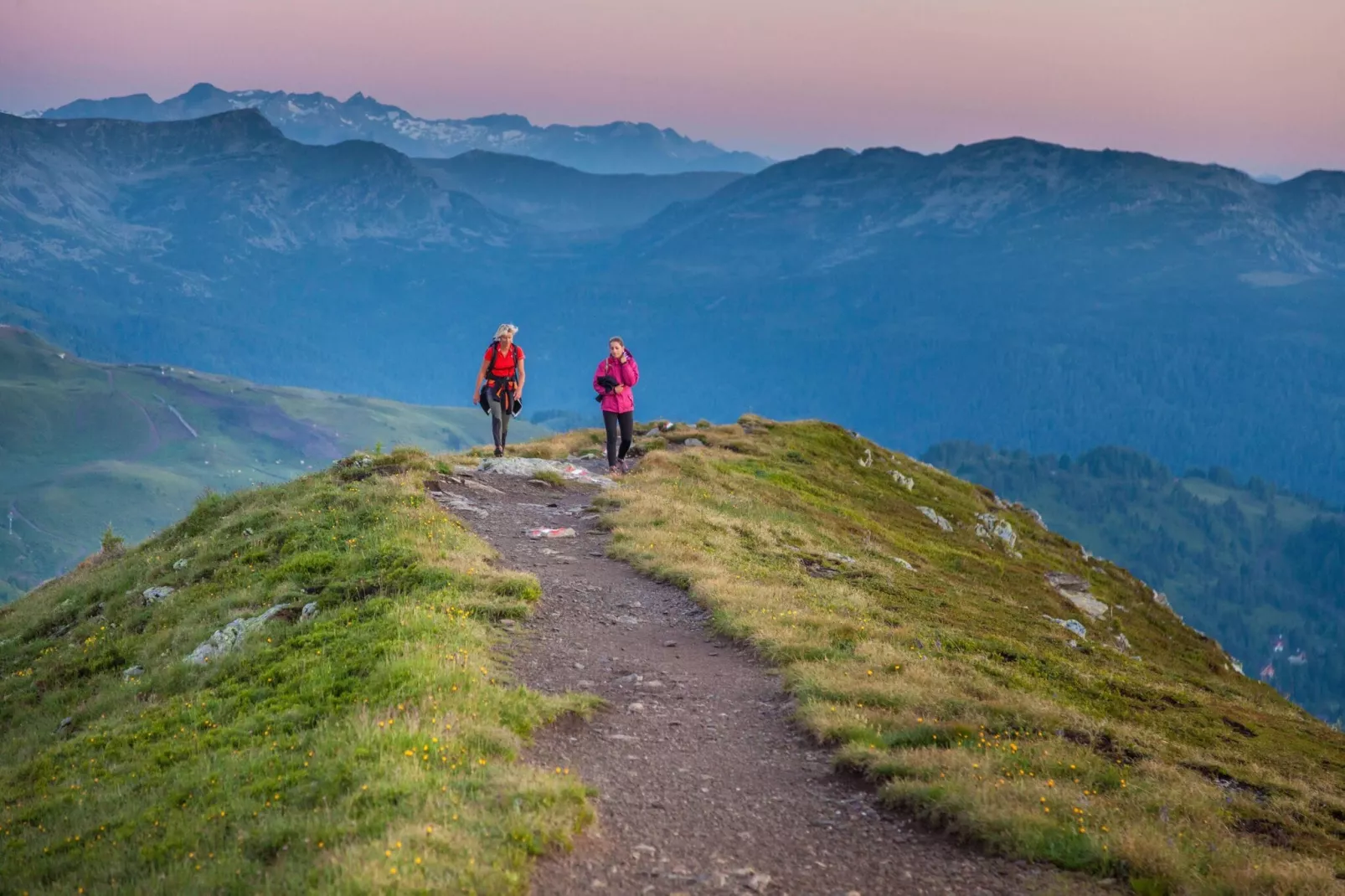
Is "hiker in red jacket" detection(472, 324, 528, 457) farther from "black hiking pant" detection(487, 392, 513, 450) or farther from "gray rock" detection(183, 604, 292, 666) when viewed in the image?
"gray rock" detection(183, 604, 292, 666)

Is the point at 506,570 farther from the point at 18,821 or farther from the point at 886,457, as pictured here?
the point at 886,457

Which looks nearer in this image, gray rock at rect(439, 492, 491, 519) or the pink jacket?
gray rock at rect(439, 492, 491, 519)

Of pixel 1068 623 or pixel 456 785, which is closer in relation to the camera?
pixel 456 785

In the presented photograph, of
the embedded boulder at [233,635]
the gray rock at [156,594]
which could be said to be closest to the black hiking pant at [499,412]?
the gray rock at [156,594]

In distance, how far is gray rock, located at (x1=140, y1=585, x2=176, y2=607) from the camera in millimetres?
24359

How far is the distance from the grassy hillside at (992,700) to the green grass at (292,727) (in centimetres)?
482

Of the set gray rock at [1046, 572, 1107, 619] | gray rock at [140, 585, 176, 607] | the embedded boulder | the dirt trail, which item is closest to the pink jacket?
the dirt trail

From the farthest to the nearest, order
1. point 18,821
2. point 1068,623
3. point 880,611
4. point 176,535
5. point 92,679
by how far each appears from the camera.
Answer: point 1068,623, point 176,535, point 880,611, point 92,679, point 18,821

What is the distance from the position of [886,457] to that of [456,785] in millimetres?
56681

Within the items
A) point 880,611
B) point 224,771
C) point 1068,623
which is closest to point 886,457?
point 1068,623

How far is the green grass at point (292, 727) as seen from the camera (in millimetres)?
10914

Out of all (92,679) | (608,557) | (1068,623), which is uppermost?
(608,557)

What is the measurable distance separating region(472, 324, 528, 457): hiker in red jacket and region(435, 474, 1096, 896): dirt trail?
42.9 ft

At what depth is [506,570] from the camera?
2259 centimetres
